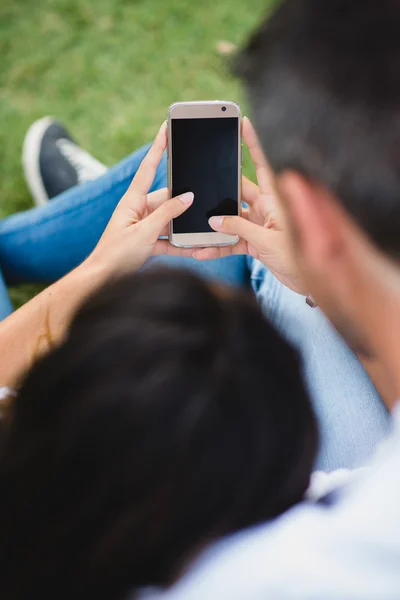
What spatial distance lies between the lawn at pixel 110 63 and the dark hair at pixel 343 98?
1.17 metres

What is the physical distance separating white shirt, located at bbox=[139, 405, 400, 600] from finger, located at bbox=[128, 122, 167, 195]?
70 centimetres

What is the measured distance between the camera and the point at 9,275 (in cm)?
133

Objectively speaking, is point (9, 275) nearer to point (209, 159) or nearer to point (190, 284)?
point (209, 159)

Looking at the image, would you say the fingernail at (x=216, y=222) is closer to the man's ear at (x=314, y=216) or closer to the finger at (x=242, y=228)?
the finger at (x=242, y=228)

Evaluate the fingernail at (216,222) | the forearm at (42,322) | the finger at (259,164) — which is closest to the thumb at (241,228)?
the fingernail at (216,222)

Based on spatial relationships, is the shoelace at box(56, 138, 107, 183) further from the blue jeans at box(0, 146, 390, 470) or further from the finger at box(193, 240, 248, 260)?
the finger at box(193, 240, 248, 260)

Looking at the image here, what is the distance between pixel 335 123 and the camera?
21.6 inches

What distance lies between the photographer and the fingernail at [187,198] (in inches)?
41.0

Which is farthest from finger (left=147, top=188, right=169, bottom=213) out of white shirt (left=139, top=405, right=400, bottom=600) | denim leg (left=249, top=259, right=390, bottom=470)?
white shirt (left=139, top=405, right=400, bottom=600)

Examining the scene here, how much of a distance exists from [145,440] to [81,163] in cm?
123

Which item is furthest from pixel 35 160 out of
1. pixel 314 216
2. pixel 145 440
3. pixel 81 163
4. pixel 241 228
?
pixel 145 440

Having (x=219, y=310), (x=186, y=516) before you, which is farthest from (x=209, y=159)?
(x=186, y=516)

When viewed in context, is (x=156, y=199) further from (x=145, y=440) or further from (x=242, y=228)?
(x=145, y=440)

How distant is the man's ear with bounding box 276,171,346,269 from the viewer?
1.94 feet
